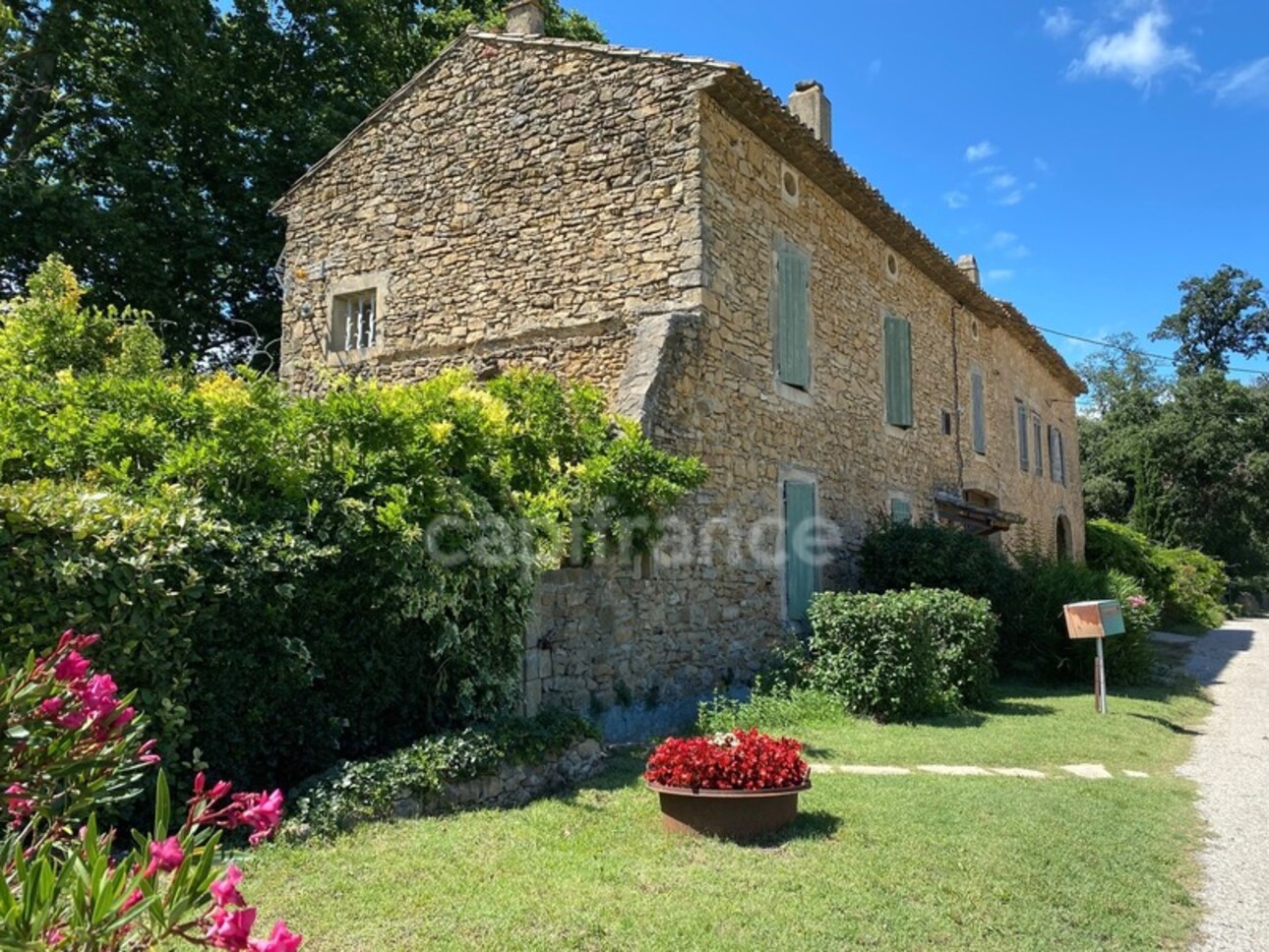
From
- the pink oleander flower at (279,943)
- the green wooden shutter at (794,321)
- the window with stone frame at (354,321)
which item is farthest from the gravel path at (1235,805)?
the window with stone frame at (354,321)

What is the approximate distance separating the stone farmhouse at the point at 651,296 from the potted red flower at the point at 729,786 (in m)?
2.14

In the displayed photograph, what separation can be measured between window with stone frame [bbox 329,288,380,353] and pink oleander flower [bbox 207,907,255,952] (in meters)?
10.5

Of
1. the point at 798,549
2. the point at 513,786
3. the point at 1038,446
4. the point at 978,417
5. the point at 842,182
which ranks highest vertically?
the point at 842,182

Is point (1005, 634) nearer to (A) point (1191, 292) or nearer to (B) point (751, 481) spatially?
(B) point (751, 481)

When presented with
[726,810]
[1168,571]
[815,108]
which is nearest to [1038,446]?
[1168,571]

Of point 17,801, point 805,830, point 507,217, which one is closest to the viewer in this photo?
point 17,801

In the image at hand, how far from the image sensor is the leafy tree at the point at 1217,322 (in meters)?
40.5

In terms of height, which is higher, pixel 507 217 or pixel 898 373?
pixel 507 217

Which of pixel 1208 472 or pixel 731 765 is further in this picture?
pixel 1208 472

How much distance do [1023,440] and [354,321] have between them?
14628 millimetres

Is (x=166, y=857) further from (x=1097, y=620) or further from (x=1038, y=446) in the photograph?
(x=1038, y=446)

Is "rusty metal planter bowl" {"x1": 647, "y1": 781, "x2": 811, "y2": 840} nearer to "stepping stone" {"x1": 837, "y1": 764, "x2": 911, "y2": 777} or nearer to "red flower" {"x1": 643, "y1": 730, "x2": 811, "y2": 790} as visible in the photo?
"red flower" {"x1": 643, "y1": 730, "x2": 811, "y2": 790}

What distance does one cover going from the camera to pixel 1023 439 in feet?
64.1

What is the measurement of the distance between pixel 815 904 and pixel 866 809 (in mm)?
1656
